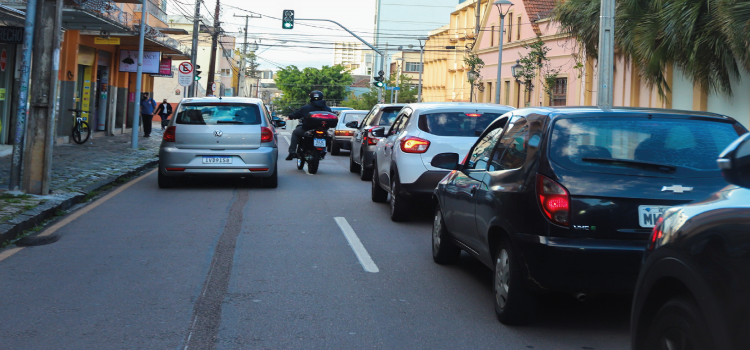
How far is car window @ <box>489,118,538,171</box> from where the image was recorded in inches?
217

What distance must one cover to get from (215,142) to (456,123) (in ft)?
15.8

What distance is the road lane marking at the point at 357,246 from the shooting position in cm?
726

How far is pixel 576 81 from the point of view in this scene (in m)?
33.2

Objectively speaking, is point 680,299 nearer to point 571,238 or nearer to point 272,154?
point 571,238

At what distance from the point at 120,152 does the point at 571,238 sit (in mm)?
18220

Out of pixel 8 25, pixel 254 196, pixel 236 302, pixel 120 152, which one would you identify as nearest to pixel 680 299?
pixel 236 302

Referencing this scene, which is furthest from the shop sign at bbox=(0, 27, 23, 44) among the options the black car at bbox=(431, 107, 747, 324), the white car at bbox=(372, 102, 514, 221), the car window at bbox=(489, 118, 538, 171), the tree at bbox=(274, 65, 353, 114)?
the tree at bbox=(274, 65, 353, 114)

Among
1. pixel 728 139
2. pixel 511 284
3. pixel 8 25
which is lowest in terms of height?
pixel 511 284

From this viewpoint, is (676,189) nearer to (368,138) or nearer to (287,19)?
(368,138)

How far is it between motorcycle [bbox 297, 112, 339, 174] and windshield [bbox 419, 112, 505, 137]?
6889 mm

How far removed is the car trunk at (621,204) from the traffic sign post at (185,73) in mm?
26080

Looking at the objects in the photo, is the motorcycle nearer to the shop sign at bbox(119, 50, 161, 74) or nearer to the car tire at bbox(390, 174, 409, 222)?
the car tire at bbox(390, 174, 409, 222)

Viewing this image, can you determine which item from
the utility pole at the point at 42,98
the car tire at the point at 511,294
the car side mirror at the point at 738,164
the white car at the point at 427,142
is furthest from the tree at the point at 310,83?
the car side mirror at the point at 738,164

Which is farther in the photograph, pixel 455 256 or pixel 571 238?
pixel 455 256
